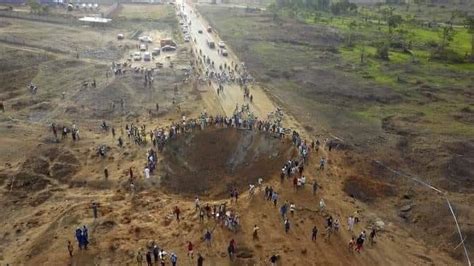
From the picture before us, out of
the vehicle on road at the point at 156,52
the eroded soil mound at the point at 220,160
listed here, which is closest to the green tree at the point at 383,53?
the vehicle on road at the point at 156,52

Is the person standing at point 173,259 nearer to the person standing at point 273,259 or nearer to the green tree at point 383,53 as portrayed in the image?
the person standing at point 273,259

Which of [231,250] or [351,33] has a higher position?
[351,33]

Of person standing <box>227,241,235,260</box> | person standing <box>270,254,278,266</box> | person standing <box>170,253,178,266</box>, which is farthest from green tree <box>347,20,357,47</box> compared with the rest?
person standing <box>170,253,178,266</box>

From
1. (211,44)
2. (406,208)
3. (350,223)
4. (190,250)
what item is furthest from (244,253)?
(211,44)

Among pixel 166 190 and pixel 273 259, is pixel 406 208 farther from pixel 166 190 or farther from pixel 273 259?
pixel 166 190

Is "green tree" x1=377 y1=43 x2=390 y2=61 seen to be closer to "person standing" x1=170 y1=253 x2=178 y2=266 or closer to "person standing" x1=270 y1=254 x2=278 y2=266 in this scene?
"person standing" x1=270 y1=254 x2=278 y2=266

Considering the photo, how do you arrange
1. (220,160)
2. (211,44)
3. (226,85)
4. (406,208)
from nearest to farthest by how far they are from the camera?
1. (406,208)
2. (220,160)
3. (226,85)
4. (211,44)
